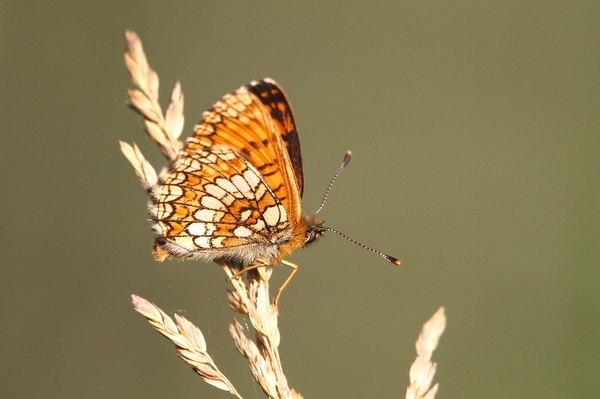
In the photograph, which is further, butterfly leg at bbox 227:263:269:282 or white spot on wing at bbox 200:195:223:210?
white spot on wing at bbox 200:195:223:210

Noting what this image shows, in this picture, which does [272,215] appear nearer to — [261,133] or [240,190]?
[240,190]

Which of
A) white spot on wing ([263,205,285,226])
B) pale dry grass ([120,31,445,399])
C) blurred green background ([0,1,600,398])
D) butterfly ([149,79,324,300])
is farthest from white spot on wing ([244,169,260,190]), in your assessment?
blurred green background ([0,1,600,398])

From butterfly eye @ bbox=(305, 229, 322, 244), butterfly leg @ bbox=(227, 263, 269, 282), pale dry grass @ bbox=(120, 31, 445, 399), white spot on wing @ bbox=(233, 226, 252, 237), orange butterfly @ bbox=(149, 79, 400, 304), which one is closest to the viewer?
pale dry grass @ bbox=(120, 31, 445, 399)

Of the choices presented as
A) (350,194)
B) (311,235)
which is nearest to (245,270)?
(311,235)

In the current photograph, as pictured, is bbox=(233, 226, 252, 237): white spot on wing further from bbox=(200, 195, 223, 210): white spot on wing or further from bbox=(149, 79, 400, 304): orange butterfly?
bbox=(200, 195, 223, 210): white spot on wing

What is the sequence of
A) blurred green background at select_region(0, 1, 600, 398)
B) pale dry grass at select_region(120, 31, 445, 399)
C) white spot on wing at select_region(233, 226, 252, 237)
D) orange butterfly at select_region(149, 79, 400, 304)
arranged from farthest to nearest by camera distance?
1. blurred green background at select_region(0, 1, 600, 398)
2. white spot on wing at select_region(233, 226, 252, 237)
3. orange butterfly at select_region(149, 79, 400, 304)
4. pale dry grass at select_region(120, 31, 445, 399)

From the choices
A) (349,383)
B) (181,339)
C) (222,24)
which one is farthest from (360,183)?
(181,339)

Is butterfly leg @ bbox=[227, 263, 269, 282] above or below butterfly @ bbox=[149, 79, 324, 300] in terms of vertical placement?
below
